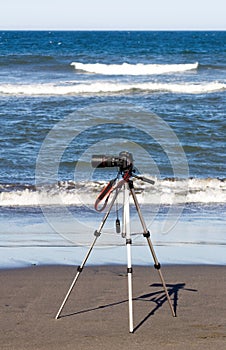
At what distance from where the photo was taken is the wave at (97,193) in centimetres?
1043

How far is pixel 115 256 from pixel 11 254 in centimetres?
105

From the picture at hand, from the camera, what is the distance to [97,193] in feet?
36.1

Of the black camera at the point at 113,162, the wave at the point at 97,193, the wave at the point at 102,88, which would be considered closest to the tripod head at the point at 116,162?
the black camera at the point at 113,162

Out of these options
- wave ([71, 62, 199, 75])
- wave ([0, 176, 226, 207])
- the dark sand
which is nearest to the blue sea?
wave ([0, 176, 226, 207])

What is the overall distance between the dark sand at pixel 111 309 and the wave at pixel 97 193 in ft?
12.8

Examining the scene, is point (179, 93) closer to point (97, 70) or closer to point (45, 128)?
point (45, 128)

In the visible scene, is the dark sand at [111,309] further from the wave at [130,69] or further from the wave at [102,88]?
the wave at [130,69]

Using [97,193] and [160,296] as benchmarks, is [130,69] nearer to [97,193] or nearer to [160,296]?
[97,193]

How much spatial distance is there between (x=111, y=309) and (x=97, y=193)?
5.70 meters

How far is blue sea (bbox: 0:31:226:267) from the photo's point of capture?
7633mm

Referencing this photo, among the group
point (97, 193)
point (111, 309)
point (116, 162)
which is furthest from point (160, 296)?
point (97, 193)

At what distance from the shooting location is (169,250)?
24.2ft

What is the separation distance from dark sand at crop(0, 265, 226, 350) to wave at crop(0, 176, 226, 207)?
391 centimetres

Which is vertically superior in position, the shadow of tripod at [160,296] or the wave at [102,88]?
the shadow of tripod at [160,296]
